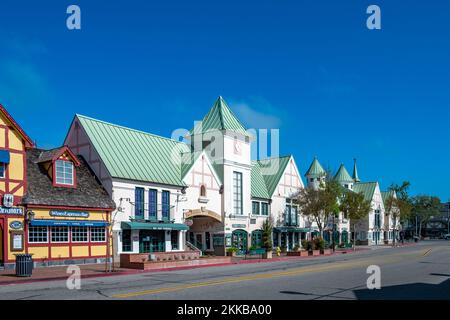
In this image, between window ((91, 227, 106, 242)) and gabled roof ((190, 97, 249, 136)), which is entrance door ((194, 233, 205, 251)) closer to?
gabled roof ((190, 97, 249, 136))

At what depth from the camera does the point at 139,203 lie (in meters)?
35.5

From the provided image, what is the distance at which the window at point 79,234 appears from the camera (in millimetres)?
30333

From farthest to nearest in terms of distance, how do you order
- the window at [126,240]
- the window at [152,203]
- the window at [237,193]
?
the window at [237,193] → the window at [152,203] → the window at [126,240]

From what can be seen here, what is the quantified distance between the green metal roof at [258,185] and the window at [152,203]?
575 inches

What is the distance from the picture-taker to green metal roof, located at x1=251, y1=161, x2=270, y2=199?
5041cm

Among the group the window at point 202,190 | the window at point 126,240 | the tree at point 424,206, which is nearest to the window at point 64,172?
the window at point 126,240

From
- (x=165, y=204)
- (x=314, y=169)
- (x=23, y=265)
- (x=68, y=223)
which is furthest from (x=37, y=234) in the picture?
(x=314, y=169)

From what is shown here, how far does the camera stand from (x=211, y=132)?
149 ft

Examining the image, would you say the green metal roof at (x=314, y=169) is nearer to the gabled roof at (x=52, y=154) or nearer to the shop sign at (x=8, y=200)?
the gabled roof at (x=52, y=154)

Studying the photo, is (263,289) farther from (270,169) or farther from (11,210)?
(270,169)

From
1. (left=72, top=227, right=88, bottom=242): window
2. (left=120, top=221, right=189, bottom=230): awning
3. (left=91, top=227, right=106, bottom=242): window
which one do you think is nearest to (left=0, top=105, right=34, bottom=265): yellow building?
(left=72, top=227, right=88, bottom=242): window

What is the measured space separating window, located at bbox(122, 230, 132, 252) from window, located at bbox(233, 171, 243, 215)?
13.6 m

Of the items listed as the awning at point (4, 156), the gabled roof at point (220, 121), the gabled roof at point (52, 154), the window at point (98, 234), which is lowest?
the window at point (98, 234)
